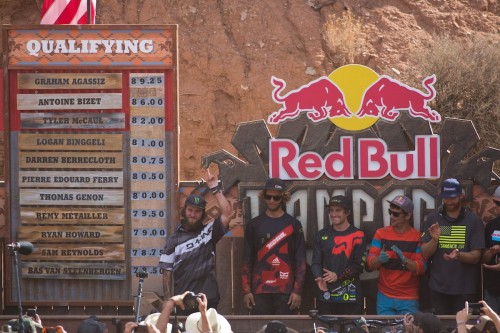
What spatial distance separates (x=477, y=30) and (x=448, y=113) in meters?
4.89

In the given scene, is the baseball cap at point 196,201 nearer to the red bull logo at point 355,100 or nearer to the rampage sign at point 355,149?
the rampage sign at point 355,149

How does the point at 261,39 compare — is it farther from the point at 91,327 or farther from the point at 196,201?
the point at 91,327

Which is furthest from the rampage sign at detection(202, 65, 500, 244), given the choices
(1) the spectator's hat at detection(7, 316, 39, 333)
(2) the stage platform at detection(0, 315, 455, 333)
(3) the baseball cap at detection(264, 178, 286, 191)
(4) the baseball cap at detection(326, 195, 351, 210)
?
(1) the spectator's hat at detection(7, 316, 39, 333)

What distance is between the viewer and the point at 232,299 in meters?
12.8

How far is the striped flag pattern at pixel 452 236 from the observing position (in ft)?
38.1

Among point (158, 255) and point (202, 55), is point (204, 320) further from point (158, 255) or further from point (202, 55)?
point (202, 55)

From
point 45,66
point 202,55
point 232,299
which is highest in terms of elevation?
point 202,55

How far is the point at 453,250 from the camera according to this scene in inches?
452

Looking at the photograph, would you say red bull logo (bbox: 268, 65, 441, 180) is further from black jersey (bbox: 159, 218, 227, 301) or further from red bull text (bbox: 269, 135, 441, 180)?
black jersey (bbox: 159, 218, 227, 301)

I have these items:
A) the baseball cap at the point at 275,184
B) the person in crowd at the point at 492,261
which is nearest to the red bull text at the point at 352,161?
the baseball cap at the point at 275,184

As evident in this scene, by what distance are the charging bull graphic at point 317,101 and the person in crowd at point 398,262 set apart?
1.51 meters

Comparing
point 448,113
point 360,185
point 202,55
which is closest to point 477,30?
point 448,113

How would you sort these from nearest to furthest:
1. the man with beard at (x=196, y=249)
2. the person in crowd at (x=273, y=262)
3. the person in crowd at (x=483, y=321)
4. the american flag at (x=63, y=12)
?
the person in crowd at (x=483, y=321), the man with beard at (x=196, y=249), the person in crowd at (x=273, y=262), the american flag at (x=63, y=12)

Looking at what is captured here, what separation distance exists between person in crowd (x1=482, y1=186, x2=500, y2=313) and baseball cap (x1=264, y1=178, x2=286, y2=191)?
2356mm
